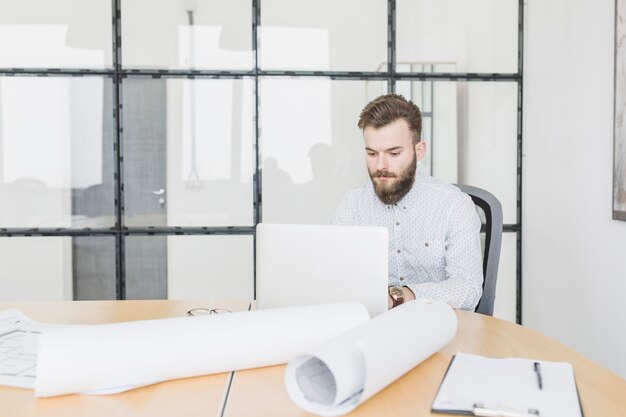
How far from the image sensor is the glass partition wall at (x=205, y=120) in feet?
11.4

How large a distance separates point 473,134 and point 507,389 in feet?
9.21

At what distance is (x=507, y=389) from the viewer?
1019mm

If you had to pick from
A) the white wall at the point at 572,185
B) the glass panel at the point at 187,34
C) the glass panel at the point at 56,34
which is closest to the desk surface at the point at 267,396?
the white wall at the point at 572,185

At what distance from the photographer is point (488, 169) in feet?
12.0

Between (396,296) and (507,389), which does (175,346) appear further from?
(396,296)

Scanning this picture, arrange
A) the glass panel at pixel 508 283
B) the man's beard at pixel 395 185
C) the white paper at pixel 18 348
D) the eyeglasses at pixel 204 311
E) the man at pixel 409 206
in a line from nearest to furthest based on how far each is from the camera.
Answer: the white paper at pixel 18 348
the eyeglasses at pixel 204 311
the man at pixel 409 206
the man's beard at pixel 395 185
the glass panel at pixel 508 283

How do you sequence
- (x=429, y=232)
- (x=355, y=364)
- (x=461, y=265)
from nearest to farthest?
1. (x=355, y=364)
2. (x=461, y=265)
3. (x=429, y=232)

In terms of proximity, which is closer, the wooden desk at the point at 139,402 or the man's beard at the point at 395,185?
the wooden desk at the point at 139,402

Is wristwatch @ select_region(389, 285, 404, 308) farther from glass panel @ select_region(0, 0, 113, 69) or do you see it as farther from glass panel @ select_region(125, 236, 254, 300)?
glass panel @ select_region(0, 0, 113, 69)

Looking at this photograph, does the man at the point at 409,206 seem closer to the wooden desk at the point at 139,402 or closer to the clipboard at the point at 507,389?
the clipboard at the point at 507,389

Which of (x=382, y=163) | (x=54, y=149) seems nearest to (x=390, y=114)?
(x=382, y=163)

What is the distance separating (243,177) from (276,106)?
0.49 metres

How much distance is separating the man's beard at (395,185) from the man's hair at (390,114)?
127 mm

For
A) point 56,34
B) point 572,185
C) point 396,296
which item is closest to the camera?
point 396,296
